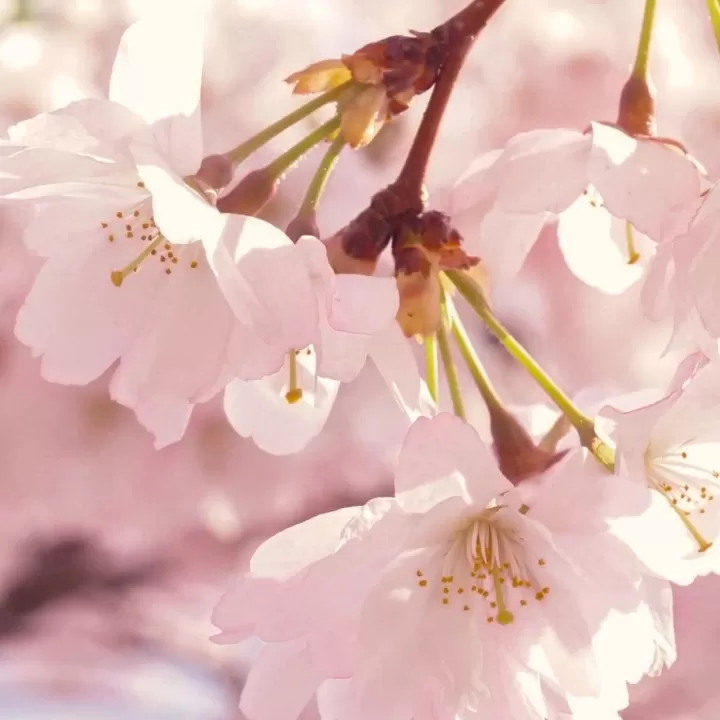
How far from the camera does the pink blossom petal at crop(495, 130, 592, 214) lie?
384mm

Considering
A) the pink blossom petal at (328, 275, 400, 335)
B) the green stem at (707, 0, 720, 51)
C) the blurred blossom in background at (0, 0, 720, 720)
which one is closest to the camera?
the pink blossom petal at (328, 275, 400, 335)

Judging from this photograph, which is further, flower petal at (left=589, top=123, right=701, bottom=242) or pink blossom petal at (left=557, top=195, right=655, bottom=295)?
pink blossom petal at (left=557, top=195, right=655, bottom=295)

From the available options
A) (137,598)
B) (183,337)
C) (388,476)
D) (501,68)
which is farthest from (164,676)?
(501,68)

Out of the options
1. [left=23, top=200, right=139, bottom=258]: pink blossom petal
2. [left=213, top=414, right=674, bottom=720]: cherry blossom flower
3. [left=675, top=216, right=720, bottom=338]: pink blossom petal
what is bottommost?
[left=213, top=414, right=674, bottom=720]: cherry blossom flower

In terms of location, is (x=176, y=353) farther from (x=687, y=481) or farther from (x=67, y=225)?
(x=687, y=481)

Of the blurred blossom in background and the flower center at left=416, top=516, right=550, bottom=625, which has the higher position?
the blurred blossom in background

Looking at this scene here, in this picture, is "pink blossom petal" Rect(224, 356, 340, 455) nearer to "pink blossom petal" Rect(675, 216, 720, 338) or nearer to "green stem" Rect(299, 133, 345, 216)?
"green stem" Rect(299, 133, 345, 216)

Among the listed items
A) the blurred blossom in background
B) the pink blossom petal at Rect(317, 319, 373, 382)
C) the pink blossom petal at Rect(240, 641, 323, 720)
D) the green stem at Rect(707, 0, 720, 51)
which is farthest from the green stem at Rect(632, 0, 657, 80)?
the blurred blossom in background

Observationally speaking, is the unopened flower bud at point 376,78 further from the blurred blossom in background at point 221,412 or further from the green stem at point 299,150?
the blurred blossom in background at point 221,412

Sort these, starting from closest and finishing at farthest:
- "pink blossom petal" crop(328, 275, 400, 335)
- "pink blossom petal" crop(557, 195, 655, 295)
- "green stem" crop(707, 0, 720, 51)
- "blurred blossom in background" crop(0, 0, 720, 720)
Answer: "pink blossom petal" crop(328, 275, 400, 335) < "green stem" crop(707, 0, 720, 51) < "pink blossom petal" crop(557, 195, 655, 295) < "blurred blossom in background" crop(0, 0, 720, 720)

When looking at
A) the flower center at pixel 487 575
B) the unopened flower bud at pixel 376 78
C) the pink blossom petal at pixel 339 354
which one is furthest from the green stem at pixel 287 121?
the flower center at pixel 487 575

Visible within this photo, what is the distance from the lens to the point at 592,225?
0.59 m

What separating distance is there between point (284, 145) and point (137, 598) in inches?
25.1

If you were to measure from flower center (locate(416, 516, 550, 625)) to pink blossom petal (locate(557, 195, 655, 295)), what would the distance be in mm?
239
